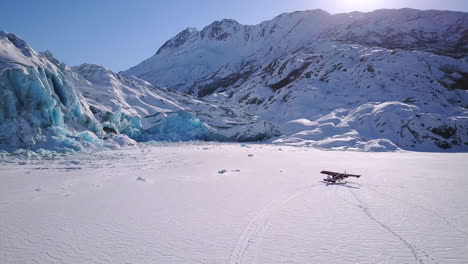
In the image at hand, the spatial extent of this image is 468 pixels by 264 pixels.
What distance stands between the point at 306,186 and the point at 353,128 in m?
32.6

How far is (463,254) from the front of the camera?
5004mm

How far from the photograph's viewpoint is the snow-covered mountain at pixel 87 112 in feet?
63.7

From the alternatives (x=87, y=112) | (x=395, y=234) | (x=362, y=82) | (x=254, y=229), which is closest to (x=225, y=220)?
(x=254, y=229)

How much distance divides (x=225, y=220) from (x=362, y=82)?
59.4 metres

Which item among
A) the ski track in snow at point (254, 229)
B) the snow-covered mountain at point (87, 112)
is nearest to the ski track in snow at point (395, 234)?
the ski track in snow at point (254, 229)

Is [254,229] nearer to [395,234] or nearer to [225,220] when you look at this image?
[225,220]

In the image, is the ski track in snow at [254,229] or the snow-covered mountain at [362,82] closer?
the ski track in snow at [254,229]

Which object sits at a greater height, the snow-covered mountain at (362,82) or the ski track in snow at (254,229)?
the snow-covered mountain at (362,82)

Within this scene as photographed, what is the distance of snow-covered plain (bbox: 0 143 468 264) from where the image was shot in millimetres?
4930

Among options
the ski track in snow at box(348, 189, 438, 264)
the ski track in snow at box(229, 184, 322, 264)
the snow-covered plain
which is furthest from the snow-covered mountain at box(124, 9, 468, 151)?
the ski track in snow at box(229, 184, 322, 264)

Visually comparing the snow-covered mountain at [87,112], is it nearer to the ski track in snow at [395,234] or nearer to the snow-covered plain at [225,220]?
the snow-covered plain at [225,220]

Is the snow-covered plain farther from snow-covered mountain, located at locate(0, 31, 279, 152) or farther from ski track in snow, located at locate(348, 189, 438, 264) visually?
snow-covered mountain, located at locate(0, 31, 279, 152)

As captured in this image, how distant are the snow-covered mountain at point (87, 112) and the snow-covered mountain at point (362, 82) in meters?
12.1

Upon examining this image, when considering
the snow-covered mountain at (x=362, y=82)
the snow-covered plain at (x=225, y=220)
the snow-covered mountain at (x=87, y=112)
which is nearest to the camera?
the snow-covered plain at (x=225, y=220)
